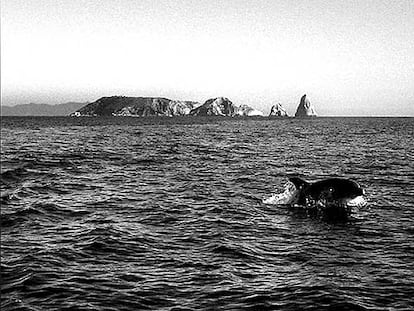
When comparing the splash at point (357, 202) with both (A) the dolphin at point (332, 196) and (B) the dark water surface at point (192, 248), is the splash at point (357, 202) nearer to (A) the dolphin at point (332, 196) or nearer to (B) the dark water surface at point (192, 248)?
(A) the dolphin at point (332, 196)

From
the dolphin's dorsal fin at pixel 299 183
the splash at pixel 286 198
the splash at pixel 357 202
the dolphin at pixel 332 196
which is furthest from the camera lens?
the splash at pixel 286 198

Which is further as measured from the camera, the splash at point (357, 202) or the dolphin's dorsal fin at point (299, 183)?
the dolphin's dorsal fin at point (299, 183)

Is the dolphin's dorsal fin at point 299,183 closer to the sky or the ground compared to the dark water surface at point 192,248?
closer to the sky

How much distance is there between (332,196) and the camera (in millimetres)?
25281

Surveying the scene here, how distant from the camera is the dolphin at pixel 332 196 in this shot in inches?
985

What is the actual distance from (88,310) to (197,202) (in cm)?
1536

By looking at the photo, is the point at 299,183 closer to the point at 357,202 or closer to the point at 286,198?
the point at 286,198

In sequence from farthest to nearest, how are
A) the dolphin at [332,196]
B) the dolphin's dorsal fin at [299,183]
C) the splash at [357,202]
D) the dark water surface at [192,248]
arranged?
the dolphin's dorsal fin at [299,183] < the splash at [357,202] < the dolphin at [332,196] < the dark water surface at [192,248]

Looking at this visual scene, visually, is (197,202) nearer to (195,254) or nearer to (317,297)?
(195,254)

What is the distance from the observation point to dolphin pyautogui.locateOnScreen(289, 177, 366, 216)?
82.1 feet

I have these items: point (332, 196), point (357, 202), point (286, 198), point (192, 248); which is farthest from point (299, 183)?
point (192, 248)

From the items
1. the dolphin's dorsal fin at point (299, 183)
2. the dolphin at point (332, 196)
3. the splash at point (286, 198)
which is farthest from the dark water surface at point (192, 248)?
the dolphin's dorsal fin at point (299, 183)

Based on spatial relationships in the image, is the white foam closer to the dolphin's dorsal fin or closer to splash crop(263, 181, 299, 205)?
the dolphin's dorsal fin

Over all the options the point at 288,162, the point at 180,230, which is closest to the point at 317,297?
the point at 180,230
